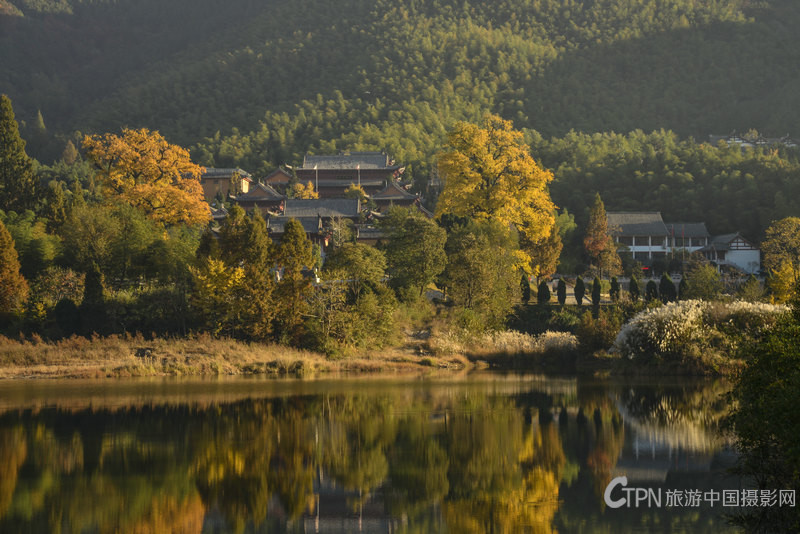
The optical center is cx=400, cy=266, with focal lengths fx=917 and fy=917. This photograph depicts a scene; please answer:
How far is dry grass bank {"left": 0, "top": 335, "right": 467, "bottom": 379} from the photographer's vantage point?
3603 centimetres

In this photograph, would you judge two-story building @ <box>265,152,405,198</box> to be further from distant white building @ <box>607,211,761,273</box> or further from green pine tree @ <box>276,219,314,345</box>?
green pine tree @ <box>276,219,314,345</box>

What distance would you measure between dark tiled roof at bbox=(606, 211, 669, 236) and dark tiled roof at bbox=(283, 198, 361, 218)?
20886 mm

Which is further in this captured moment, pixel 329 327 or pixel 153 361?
pixel 329 327

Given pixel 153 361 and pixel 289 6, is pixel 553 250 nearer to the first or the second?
pixel 153 361

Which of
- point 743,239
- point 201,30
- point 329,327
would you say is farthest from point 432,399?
point 201,30

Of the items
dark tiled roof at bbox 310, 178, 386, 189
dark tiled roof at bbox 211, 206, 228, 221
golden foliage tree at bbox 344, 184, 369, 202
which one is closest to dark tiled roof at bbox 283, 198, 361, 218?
dark tiled roof at bbox 211, 206, 228, 221

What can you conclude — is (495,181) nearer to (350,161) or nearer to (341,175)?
(341,175)

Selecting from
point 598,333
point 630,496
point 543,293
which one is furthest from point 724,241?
point 630,496

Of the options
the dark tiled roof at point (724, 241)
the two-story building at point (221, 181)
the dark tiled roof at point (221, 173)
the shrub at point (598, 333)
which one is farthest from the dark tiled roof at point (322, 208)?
the shrub at point (598, 333)

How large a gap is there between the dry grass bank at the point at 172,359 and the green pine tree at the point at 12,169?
17226 mm

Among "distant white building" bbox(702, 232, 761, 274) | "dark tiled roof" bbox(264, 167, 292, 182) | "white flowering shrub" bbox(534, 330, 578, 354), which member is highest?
"dark tiled roof" bbox(264, 167, 292, 182)

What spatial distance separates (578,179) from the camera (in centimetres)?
8400

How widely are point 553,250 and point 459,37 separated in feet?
316

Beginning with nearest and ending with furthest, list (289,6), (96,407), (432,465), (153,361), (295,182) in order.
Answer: (432,465)
(96,407)
(153,361)
(295,182)
(289,6)
